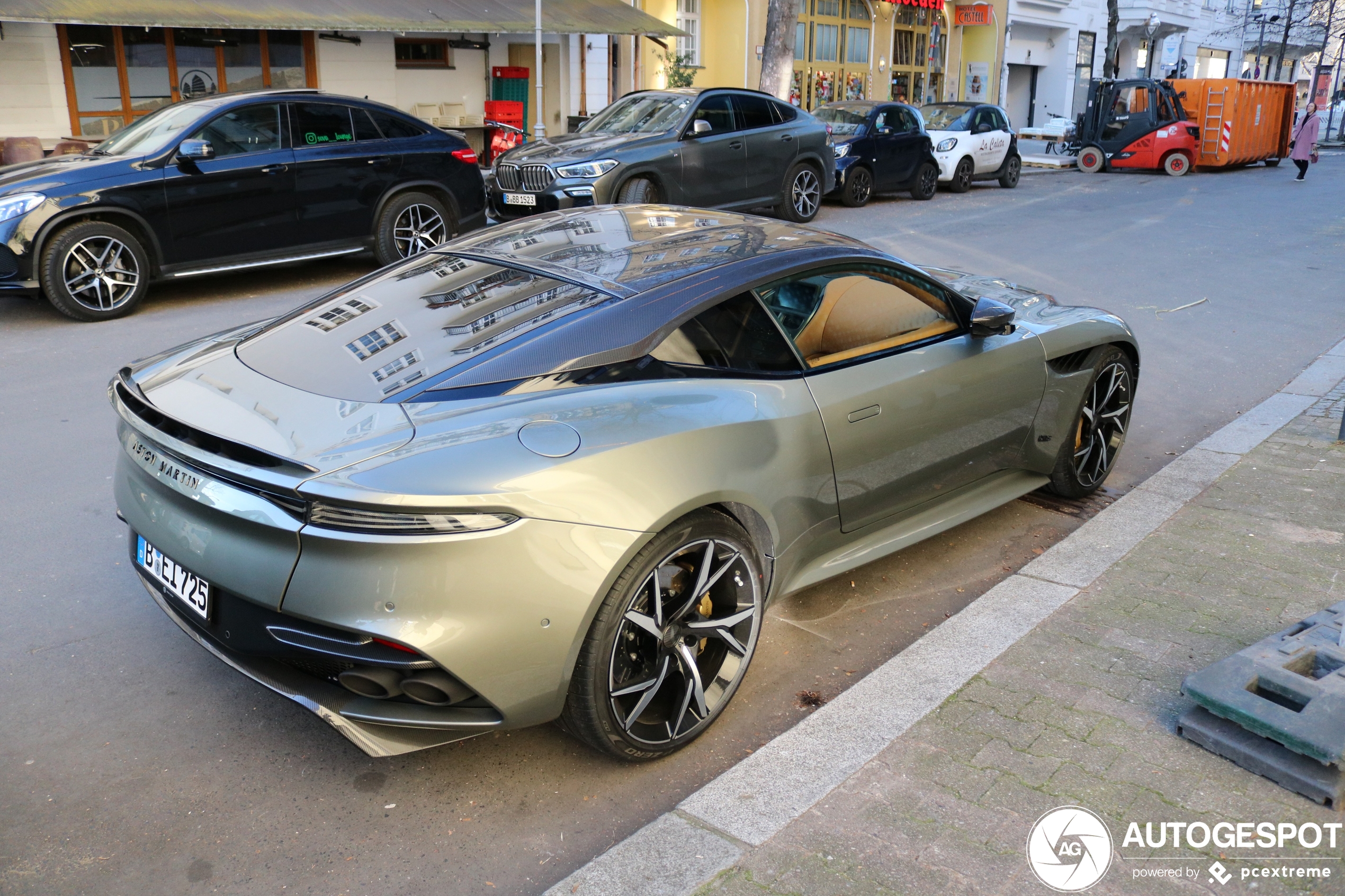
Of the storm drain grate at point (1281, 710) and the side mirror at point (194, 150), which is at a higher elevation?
the side mirror at point (194, 150)

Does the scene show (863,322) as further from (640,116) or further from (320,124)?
(640,116)

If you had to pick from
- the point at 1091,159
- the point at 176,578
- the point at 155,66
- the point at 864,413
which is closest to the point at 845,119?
the point at 155,66

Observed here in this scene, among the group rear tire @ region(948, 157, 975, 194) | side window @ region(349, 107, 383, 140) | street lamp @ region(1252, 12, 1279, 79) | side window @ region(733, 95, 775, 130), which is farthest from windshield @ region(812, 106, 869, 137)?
street lamp @ region(1252, 12, 1279, 79)

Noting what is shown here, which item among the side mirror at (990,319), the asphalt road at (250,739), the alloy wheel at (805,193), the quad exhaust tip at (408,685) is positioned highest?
the side mirror at (990,319)

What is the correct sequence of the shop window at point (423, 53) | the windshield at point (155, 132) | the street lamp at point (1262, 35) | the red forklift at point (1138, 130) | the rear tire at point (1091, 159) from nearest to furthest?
the windshield at point (155, 132), the shop window at point (423, 53), the red forklift at point (1138, 130), the rear tire at point (1091, 159), the street lamp at point (1262, 35)

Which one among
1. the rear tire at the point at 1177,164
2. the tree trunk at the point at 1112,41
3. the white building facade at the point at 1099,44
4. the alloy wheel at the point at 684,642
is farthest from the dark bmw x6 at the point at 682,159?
the white building facade at the point at 1099,44

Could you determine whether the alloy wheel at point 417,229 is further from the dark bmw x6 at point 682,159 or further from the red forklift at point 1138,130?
the red forklift at point 1138,130

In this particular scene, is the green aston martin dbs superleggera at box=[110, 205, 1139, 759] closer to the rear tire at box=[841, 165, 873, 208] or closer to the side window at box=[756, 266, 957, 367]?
the side window at box=[756, 266, 957, 367]

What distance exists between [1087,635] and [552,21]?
16.8m

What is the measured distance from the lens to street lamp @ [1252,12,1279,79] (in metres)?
44.0

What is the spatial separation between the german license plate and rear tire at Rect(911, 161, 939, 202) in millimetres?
16200

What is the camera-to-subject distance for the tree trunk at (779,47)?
1917 cm

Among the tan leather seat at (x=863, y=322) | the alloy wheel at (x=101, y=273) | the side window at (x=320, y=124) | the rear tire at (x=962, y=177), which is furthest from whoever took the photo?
the rear tire at (x=962, y=177)

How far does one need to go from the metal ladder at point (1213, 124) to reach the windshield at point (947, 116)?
31.0 feet
